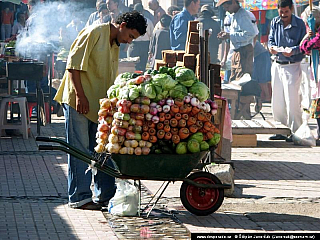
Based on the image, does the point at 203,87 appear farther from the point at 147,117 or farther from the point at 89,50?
the point at 89,50

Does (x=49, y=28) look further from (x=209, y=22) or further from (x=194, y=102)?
(x=194, y=102)

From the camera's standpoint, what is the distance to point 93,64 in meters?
7.52

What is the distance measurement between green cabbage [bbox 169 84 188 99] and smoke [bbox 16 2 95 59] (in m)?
7.93

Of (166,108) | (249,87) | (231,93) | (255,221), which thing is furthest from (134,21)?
(249,87)

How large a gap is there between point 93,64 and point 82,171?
101 centimetres

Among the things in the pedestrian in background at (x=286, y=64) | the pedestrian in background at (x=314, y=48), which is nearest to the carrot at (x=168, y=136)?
the pedestrian in background at (x=314, y=48)

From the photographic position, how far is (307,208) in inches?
307

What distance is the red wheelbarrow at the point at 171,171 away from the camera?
22.7 feet

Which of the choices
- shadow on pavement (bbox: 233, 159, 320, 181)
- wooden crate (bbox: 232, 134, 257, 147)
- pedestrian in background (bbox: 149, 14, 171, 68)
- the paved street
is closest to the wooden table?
wooden crate (bbox: 232, 134, 257, 147)

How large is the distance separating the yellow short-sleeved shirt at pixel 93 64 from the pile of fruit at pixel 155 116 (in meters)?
0.41

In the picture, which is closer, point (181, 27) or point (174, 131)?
point (174, 131)

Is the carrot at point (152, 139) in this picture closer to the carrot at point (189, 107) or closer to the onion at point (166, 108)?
the onion at point (166, 108)

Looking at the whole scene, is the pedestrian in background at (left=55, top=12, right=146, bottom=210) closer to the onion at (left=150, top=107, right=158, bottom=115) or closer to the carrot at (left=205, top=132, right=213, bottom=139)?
the onion at (left=150, top=107, right=158, bottom=115)

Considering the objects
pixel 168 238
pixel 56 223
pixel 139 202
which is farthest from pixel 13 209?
pixel 168 238
